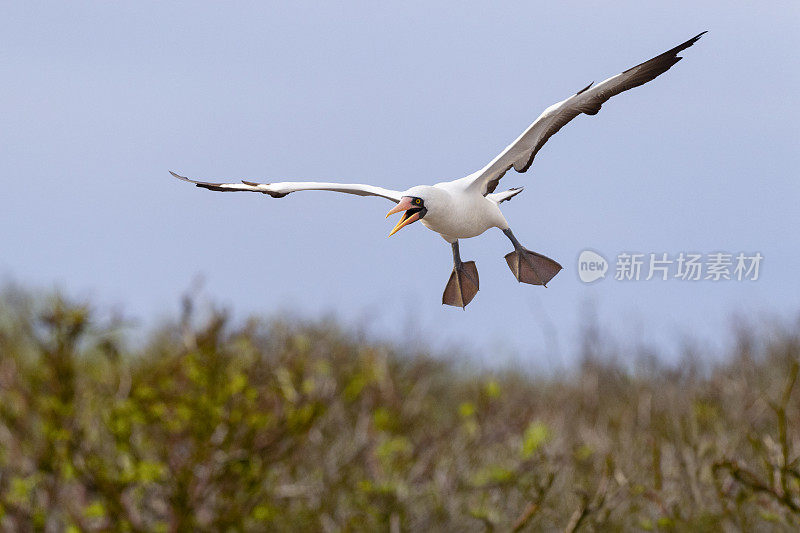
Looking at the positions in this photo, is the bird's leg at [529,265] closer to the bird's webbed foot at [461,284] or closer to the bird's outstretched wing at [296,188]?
the bird's webbed foot at [461,284]

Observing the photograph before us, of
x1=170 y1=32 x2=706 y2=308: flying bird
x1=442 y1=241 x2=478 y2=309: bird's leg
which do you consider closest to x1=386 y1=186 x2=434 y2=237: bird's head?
x1=170 y1=32 x2=706 y2=308: flying bird

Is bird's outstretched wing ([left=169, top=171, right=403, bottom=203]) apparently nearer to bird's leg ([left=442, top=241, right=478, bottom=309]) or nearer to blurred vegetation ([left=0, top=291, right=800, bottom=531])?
bird's leg ([left=442, top=241, right=478, bottom=309])

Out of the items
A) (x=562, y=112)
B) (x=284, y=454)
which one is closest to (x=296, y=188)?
(x=562, y=112)

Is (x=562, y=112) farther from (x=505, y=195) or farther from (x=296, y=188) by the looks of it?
(x=296, y=188)

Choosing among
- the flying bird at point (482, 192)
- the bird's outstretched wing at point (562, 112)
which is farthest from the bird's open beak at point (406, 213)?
the bird's outstretched wing at point (562, 112)

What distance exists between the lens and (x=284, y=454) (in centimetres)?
639

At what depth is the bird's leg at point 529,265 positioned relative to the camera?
106 cm

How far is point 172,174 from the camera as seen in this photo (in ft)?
3.97

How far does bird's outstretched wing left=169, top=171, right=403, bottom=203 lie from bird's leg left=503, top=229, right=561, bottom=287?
16cm

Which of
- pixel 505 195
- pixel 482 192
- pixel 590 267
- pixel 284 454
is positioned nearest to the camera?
pixel 590 267

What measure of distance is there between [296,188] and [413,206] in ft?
0.84

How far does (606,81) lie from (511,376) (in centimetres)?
1561

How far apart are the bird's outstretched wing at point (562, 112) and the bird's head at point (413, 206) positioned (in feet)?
0.32

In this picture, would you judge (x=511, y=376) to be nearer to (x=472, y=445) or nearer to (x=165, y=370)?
(x=472, y=445)
